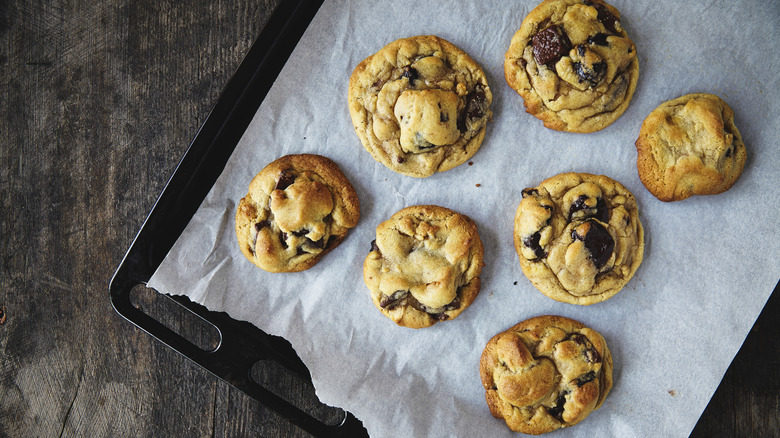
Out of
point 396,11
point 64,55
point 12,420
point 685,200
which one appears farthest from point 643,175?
point 12,420

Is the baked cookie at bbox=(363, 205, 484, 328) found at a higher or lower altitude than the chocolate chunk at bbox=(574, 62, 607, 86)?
lower

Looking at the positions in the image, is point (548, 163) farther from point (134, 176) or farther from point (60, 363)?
point (60, 363)

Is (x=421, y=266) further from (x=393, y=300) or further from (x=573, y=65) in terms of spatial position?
(x=573, y=65)

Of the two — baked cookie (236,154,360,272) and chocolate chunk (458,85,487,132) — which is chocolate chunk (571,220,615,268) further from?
baked cookie (236,154,360,272)

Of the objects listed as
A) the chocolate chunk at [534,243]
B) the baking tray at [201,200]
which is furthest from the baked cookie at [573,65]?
the baking tray at [201,200]

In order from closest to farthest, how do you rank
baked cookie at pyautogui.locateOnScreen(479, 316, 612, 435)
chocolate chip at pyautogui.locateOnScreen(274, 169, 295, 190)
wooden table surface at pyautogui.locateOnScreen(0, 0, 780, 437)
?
1. baked cookie at pyautogui.locateOnScreen(479, 316, 612, 435)
2. chocolate chip at pyautogui.locateOnScreen(274, 169, 295, 190)
3. wooden table surface at pyautogui.locateOnScreen(0, 0, 780, 437)

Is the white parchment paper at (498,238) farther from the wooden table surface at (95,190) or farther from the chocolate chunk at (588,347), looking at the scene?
the wooden table surface at (95,190)

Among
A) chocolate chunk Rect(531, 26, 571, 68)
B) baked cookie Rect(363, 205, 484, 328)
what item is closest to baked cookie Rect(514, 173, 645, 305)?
baked cookie Rect(363, 205, 484, 328)
